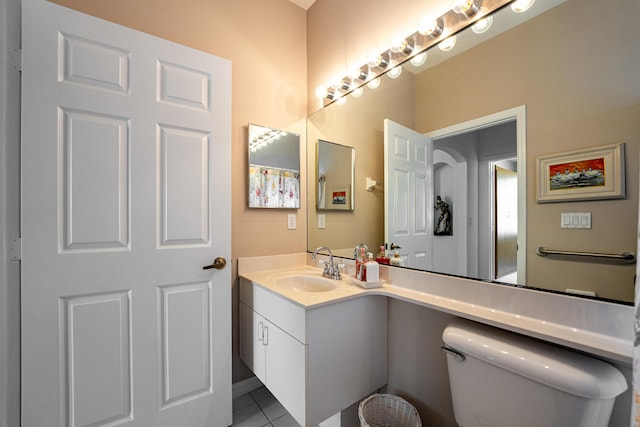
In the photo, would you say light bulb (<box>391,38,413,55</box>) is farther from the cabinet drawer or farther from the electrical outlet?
the cabinet drawer

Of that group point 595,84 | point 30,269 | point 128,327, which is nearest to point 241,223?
point 128,327

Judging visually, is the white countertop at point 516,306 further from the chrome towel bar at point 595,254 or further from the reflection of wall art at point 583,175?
the reflection of wall art at point 583,175

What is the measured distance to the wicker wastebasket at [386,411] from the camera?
1.27m

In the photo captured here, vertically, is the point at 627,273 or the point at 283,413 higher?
the point at 627,273

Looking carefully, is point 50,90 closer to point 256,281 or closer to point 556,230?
point 256,281

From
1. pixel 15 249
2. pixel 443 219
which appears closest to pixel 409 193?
pixel 443 219

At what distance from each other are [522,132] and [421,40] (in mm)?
701

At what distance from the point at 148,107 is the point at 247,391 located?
1826 mm

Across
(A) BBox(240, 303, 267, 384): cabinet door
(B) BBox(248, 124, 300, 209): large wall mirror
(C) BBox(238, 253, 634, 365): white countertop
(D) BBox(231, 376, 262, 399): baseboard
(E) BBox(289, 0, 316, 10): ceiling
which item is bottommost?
(D) BBox(231, 376, 262, 399): baseboard

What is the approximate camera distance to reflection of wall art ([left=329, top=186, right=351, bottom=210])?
180cm

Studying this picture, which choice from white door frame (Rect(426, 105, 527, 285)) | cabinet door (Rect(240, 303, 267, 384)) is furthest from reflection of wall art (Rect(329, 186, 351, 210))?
white door frame (Rect(426, 105, 527, 285))

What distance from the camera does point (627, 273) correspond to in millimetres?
756

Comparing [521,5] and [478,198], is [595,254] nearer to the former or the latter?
[478,198]

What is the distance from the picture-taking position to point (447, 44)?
1193 mm
